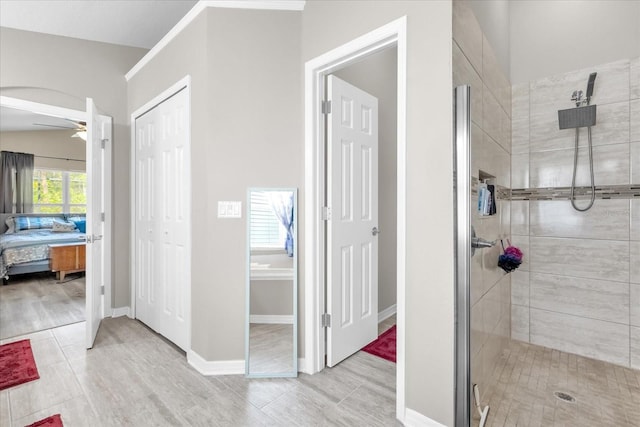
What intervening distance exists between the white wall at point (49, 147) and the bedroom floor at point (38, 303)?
2902 millimetres

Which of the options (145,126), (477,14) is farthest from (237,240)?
(477,14)

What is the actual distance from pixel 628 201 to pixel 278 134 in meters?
2.54

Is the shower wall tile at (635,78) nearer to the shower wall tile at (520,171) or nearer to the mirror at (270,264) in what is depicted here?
the shower wall tile at (520,171)

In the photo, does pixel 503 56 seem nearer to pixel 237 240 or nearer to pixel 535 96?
pixel 535 96

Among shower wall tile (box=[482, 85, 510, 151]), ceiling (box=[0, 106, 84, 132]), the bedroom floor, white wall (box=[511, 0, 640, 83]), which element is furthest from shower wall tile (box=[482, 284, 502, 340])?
ceiling (box=[0, 106, 84, 132])

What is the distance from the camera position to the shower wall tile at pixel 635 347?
7.03 ft

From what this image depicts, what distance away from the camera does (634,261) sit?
7.09 feet

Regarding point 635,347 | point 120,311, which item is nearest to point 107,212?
point 120,311

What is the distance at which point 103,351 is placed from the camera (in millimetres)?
2451

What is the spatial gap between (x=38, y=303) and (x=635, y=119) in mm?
6106

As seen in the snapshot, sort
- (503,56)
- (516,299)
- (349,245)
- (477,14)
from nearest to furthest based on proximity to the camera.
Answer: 1. (477,14)
2. (349,245)
3. (503,56)
4. (516,299)

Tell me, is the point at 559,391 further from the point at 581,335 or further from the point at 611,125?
the point at 611,125

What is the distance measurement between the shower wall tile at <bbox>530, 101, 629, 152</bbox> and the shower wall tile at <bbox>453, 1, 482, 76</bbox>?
Result: 1.09 metres

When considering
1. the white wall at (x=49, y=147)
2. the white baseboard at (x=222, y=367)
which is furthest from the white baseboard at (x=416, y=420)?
the white wall at (x=49, y=147)
